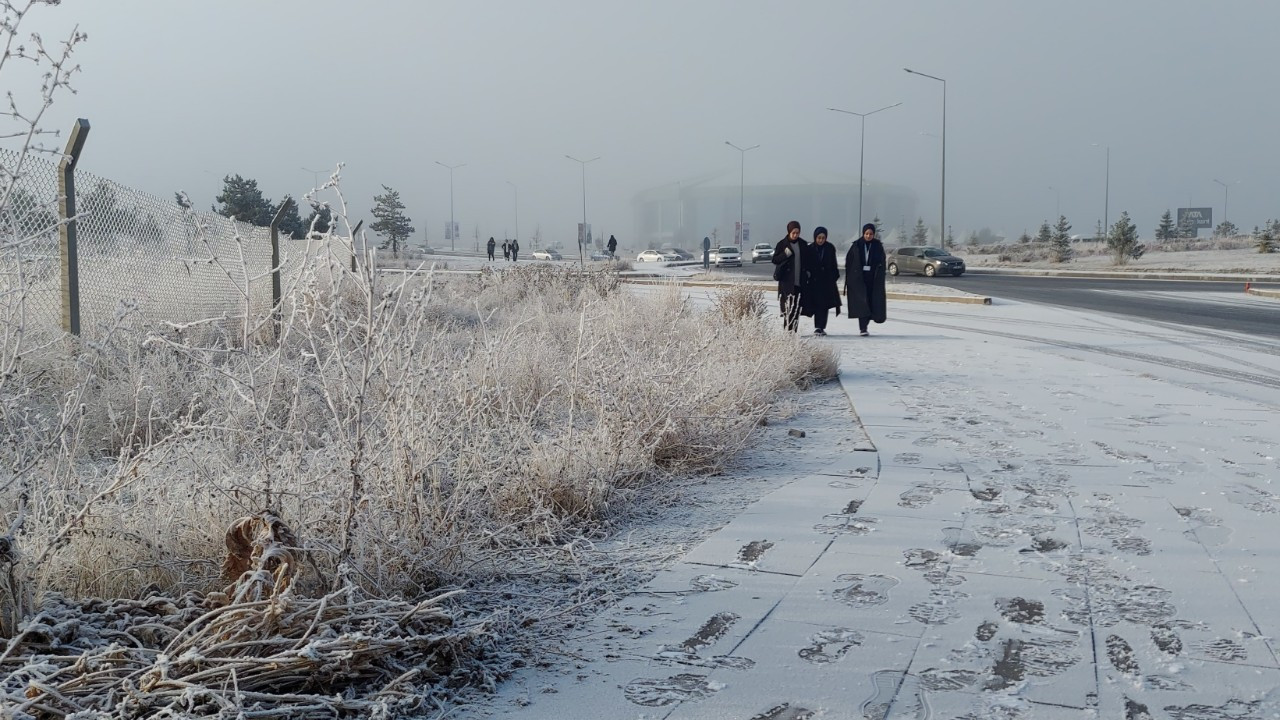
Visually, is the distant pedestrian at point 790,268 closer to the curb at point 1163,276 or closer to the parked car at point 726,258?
the curb at point 1163,276

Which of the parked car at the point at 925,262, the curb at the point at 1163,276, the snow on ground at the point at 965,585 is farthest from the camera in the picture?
the parked car at the point at 925,262

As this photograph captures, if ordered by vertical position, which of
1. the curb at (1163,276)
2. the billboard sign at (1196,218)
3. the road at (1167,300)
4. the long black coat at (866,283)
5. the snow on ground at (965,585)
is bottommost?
the snow on ground at (965,585)

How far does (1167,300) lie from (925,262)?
16.8m

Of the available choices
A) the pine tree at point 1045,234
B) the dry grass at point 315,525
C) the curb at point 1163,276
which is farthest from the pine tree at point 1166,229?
the dry grass at point 315,525

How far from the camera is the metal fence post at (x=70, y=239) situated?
24.8ft

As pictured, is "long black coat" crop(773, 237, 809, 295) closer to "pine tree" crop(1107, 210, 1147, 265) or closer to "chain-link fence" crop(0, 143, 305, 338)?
"chain-link fence" crop(0, 143, 305, 338)

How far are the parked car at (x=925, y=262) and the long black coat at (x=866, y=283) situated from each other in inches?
975

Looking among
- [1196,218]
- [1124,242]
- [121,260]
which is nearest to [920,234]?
[1196,218]

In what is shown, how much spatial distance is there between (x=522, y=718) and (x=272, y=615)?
72cm

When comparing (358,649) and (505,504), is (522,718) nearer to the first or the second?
(358,649)

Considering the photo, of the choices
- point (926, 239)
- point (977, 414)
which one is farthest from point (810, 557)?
point (926, 239)

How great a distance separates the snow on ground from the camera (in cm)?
304

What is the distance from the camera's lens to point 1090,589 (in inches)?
153

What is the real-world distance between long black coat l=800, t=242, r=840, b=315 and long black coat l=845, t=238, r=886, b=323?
279 mm
